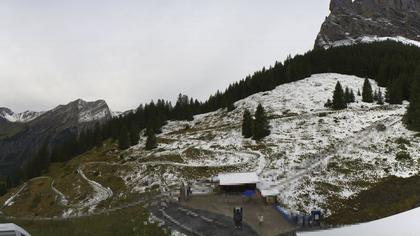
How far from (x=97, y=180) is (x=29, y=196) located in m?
16.4

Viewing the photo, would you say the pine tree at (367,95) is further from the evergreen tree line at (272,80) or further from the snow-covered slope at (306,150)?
the evergreen tree line at (272,80)

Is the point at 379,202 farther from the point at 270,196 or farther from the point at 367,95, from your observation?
the point at 367,95

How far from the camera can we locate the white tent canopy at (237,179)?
45500 millimetres

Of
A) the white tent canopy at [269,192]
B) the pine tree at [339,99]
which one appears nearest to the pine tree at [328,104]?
the pine tree at [339,99]

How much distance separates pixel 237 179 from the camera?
151ft

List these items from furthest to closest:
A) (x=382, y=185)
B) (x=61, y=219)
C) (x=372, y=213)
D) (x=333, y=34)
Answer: (x=333, y=34) < (x=61, y=219) < (x=382, y=185) < (x=372, y=213)

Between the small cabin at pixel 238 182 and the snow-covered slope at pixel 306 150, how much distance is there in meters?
1.78

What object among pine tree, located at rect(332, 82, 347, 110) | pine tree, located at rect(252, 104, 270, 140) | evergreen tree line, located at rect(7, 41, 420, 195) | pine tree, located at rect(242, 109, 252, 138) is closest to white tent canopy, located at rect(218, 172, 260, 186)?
pine tree, located at rect(252, 104, 270, 140)

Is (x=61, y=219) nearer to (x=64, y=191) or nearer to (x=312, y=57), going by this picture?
(x=64, y=191)

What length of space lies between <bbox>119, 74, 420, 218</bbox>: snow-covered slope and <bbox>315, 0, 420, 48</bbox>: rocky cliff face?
104 metres

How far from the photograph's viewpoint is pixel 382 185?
137 ft

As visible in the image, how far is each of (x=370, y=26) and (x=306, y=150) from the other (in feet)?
508

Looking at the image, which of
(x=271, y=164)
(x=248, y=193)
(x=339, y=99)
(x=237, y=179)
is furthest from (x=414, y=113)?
(x=237, y=179)

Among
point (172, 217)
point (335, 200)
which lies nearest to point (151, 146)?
point (172, 217)
